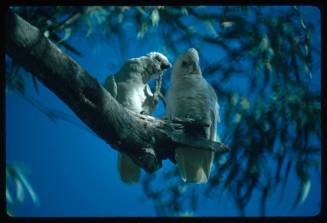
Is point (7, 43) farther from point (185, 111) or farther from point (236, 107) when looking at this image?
point (236, 107)

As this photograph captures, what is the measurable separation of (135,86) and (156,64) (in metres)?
0.18

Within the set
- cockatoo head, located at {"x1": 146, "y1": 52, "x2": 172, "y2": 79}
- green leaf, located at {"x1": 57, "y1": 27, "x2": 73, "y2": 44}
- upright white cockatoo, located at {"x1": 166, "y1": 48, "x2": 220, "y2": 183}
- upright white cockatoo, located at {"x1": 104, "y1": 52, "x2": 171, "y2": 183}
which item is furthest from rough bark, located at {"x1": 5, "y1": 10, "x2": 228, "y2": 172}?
green leaf, located at {"x1": 57, "y1": 27, "x2": 73, "y2": 44}

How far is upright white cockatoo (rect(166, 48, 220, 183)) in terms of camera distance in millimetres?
2207

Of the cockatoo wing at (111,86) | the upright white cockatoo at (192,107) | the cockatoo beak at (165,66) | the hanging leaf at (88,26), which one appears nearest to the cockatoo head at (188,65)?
the upright white cockatoo at (192,107)

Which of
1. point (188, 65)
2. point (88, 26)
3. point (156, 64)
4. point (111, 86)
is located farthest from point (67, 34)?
point (188, 65)

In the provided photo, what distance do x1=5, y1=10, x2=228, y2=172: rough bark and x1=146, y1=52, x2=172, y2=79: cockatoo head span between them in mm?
519

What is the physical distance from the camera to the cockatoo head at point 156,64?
2549 millimetres

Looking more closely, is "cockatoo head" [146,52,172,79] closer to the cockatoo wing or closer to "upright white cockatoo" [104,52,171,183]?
"upright white cockatoo" [104,52,171,183]

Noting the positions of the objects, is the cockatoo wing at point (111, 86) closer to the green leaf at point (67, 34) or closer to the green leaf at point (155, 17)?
the green leaf at point (67, 34)

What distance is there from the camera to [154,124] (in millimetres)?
2068

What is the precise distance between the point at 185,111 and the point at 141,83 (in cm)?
39

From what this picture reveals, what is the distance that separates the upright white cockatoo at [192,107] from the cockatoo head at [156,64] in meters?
0.12

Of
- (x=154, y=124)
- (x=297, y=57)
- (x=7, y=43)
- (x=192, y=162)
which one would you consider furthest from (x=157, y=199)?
(x=7, y=43)

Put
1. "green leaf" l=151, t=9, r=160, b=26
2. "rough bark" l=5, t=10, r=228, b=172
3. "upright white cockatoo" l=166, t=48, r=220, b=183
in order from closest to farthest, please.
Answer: "rough bark" l=5, t=10, r=228, b=172
"upright white cockatoo" l=166, t=48, r=220, b=183
"green leaf" l=151, t=9, r=160, b=26
